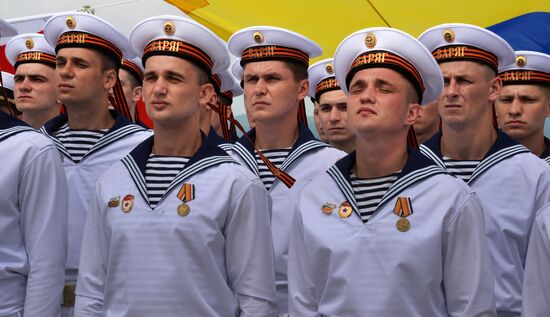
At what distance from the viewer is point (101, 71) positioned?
645cm

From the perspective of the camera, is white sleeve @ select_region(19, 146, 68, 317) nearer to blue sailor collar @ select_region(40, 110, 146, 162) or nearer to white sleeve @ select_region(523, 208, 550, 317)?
blue sailor collar @ select_region(40, 110, 146, 162)

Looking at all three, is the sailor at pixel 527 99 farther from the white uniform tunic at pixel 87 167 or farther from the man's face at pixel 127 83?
the man's face at pixel 127 83

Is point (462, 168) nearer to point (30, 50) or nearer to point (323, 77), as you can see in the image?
point (323, 77)

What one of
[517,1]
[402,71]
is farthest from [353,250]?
[517,1]

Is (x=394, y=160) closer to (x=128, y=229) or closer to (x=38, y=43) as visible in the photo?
(x=128, y=229)

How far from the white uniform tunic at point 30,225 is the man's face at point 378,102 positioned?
5.07 ft

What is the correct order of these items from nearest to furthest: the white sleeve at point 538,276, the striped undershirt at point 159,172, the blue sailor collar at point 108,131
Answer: the white sleeve at point 538,276 < the striped undershirt at point 159,172 < the blue sailor collar at point 108,131

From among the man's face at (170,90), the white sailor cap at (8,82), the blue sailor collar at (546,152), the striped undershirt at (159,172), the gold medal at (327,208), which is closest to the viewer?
the gold medal at (327,208)

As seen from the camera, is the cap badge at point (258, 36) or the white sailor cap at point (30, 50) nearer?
the cap badge at point (258, 36)

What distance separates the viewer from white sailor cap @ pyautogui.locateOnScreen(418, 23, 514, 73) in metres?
6.23

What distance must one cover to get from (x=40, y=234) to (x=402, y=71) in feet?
6.44

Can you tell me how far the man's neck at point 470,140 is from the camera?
6258mm

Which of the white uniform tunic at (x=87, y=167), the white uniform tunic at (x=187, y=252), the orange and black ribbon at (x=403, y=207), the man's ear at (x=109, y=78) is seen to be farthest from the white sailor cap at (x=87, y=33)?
the orange and black ribbon at (x=403, y=207)

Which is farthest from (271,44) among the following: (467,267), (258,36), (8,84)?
(8,84)
